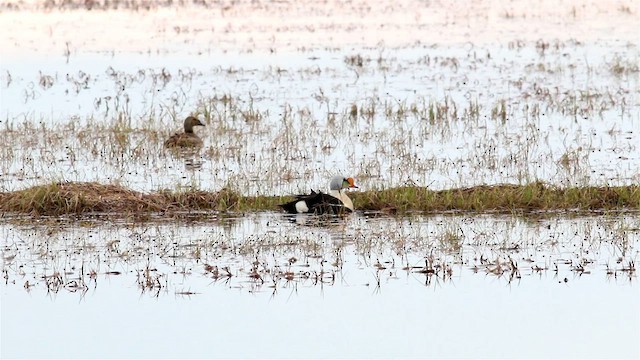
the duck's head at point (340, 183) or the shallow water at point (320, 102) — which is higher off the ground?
the shallow water at point (320, 102)

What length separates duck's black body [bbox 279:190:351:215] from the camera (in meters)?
12.6

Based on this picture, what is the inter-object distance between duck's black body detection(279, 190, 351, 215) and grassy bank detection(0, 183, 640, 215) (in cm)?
40

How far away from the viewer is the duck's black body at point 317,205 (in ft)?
41.4

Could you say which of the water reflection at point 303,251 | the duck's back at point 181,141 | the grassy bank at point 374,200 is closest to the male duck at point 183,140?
the duck's back at point 181,141

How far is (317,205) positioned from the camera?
12.7 m

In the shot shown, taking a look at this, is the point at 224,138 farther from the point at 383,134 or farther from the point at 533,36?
the point at 533,36

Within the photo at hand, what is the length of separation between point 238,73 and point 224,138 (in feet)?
22.6

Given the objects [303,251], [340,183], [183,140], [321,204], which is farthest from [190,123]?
[303,251]

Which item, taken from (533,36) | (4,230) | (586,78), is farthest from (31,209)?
(533,36)

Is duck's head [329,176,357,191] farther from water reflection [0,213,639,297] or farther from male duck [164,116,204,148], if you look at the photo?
male duck [164,116,204,148]

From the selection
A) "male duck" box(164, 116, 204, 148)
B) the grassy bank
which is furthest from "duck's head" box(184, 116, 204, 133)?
the grassy bank

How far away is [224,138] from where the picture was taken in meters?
18.3

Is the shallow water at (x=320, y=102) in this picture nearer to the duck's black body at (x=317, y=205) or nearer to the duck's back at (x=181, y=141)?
the duck's back at (x=181, y=141)

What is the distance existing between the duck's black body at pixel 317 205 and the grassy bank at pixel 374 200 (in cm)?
40
